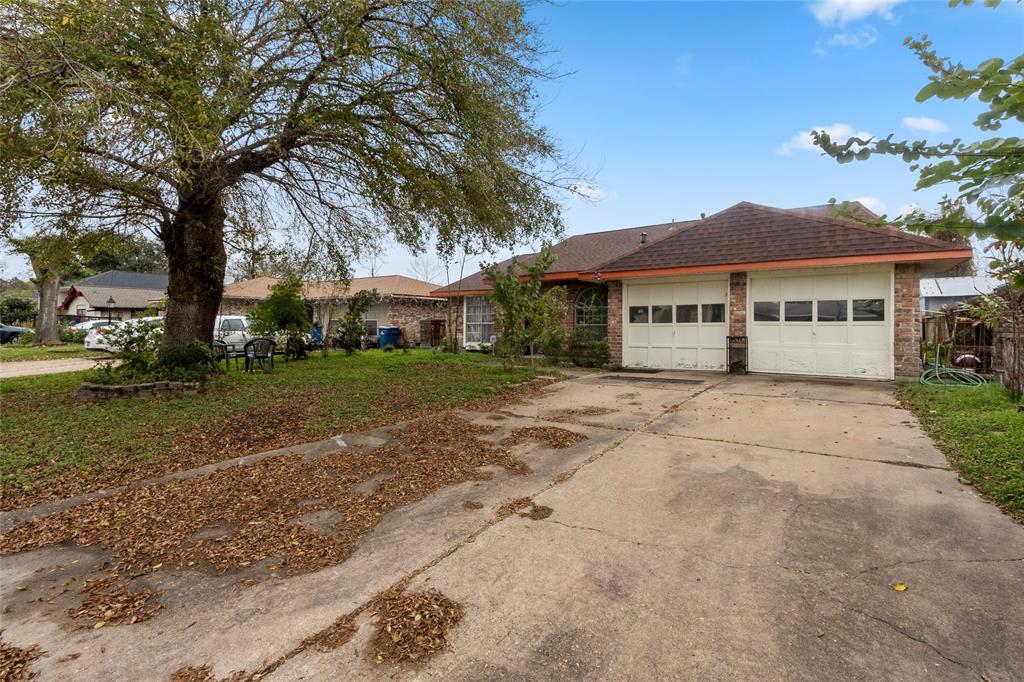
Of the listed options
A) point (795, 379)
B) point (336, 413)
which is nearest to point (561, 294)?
point (795, 379)

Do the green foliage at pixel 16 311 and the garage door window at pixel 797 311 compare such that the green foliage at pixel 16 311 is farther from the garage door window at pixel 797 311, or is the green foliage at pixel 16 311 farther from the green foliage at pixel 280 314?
the garage door window at pixel 797 311

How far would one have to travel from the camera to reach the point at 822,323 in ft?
34.8

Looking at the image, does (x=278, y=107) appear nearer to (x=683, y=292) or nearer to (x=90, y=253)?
(x=90, y=253)

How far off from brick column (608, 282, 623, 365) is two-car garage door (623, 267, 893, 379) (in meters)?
0.16

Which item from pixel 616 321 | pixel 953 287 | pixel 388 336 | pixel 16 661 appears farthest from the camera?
pixel 953 287

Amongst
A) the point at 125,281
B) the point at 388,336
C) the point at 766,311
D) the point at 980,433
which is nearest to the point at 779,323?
Result: the point at 766,311

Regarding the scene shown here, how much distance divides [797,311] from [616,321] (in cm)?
416

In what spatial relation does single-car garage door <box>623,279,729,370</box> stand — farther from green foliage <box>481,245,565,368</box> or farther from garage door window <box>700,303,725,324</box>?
green foliage <box>481,245,565,368</box>

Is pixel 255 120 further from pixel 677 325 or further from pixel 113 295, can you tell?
pixel 113 295

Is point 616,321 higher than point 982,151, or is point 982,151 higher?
point 982,151

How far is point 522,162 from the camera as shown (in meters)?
8.63

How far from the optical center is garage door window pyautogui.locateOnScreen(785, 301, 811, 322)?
10773mm

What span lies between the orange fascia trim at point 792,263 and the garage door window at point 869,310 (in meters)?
0.87

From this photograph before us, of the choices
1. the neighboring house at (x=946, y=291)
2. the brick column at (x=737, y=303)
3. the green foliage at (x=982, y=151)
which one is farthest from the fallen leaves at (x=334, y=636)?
the neighboring house at (x=946, y=291)
